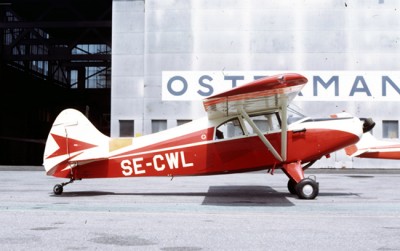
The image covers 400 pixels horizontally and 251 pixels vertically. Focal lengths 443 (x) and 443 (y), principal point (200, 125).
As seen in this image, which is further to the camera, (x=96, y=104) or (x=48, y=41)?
(x=96, y=104)

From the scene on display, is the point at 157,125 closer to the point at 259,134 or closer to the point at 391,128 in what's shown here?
the point at 391,128

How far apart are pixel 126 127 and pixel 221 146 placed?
1835 cm

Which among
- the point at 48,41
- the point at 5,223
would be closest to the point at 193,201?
the point at 5,223

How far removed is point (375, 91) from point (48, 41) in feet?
108

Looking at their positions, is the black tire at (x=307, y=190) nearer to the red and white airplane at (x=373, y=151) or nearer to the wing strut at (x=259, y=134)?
the wing strut at (x=259, y=134)

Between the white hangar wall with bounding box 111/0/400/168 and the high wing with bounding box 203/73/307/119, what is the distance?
17049mm

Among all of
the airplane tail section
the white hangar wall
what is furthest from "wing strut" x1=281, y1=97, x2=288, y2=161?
the white hangar wall

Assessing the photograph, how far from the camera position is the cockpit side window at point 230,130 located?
11.3m

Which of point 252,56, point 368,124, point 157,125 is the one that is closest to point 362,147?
point 368,124

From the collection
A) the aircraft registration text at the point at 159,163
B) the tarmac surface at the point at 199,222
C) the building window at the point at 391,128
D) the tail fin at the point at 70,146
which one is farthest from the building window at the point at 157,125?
the aircraft registration text at the point at 159,163

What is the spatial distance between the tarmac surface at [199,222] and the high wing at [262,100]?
174 centimetres

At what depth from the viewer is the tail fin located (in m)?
11.5

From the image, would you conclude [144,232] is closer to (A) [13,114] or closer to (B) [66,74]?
(A) [13,114]

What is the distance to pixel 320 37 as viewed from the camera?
91.4 ft
